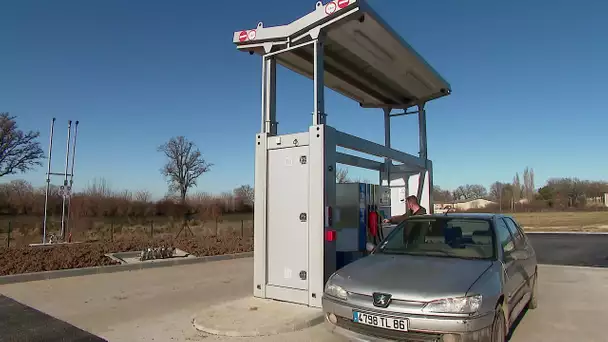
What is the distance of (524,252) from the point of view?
5836mm

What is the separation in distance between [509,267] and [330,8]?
415 cm

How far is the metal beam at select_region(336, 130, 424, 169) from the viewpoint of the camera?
21.0 ft

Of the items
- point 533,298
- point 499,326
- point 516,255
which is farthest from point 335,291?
point 533,298

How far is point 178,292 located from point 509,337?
5.72m

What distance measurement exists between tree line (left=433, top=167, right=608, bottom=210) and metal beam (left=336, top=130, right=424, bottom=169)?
52.5 m

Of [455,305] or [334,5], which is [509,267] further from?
[334,5]

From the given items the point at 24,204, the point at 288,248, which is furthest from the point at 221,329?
the point at 24,204

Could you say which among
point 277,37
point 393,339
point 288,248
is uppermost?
point 277,37

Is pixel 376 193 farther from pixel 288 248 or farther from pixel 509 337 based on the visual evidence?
pixel 509 337

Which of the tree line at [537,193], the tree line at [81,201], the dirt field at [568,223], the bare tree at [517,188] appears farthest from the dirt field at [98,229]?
the bare tree at [517,188]

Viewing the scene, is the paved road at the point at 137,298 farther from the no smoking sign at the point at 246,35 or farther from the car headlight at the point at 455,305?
the no smoking sign at the point at 246,35

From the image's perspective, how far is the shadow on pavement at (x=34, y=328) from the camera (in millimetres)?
5043

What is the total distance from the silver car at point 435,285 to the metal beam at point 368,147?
1.63 m

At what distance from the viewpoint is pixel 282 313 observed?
18.5 ft
